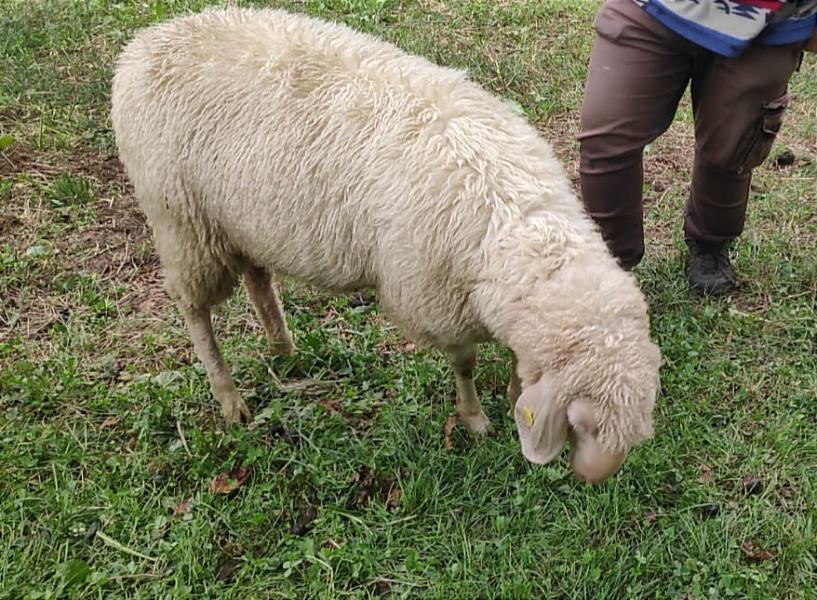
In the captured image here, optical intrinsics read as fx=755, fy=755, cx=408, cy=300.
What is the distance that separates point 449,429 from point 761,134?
1.68 m

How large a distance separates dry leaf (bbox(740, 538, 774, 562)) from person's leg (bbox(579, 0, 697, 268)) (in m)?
1.35

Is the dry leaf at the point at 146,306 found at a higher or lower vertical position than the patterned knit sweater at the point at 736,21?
lower

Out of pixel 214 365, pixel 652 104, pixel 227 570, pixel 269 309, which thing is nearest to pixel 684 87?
pixel 652 104

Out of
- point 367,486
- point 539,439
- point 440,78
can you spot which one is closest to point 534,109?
point 440,78

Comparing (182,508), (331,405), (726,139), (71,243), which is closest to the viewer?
(182,508)

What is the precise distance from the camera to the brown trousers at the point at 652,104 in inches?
110

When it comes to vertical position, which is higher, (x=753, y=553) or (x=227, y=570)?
(x=753, y=553)

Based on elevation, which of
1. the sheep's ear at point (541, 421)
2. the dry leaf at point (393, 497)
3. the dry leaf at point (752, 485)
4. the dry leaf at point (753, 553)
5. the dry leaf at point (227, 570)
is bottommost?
the dry leaf at point (227, 570)

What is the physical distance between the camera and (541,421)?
1998mm

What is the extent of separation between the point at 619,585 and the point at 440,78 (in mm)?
1711

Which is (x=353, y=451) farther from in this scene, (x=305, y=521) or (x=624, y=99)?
(x=624, y=99)

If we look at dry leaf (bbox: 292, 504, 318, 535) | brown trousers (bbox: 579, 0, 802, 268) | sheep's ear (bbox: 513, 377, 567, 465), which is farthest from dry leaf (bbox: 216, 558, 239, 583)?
brown trousers (bbox: 579, 0, 802, 268)

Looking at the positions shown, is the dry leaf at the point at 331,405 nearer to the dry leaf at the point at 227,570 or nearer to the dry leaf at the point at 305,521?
the dry leaf at the point at 305,521

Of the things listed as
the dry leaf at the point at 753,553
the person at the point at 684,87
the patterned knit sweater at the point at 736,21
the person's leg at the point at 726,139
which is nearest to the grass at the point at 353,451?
the dry leaf at the point at 753,553
